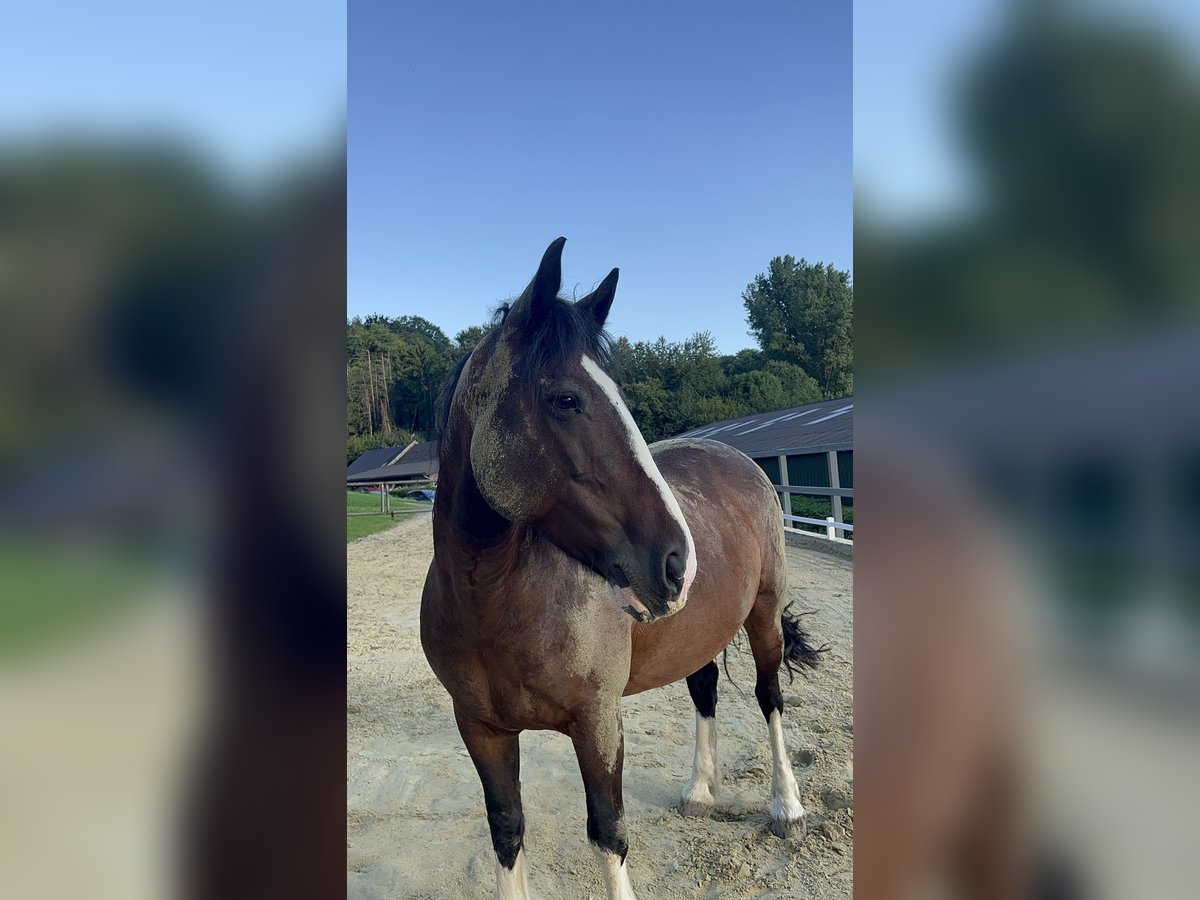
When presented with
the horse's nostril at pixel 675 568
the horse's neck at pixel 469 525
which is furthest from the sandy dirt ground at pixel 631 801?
the horse's nostril at pixel 675 568

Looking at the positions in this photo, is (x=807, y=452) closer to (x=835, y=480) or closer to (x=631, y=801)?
(x=835, y=480)

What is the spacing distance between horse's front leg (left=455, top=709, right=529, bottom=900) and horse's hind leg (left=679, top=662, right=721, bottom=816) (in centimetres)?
130

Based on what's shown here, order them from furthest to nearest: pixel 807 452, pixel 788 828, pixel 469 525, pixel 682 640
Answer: pixel 807 452 < pixel 788 828 < pixel 682 640 < pixel 469 525

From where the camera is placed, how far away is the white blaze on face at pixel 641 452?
1.52m

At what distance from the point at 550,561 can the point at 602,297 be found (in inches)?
31.4

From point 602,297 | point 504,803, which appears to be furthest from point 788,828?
point 602,297

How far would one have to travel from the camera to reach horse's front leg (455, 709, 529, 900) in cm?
203

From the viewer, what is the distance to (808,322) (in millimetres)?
11961

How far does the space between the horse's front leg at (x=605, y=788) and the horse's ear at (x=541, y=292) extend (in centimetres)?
119
